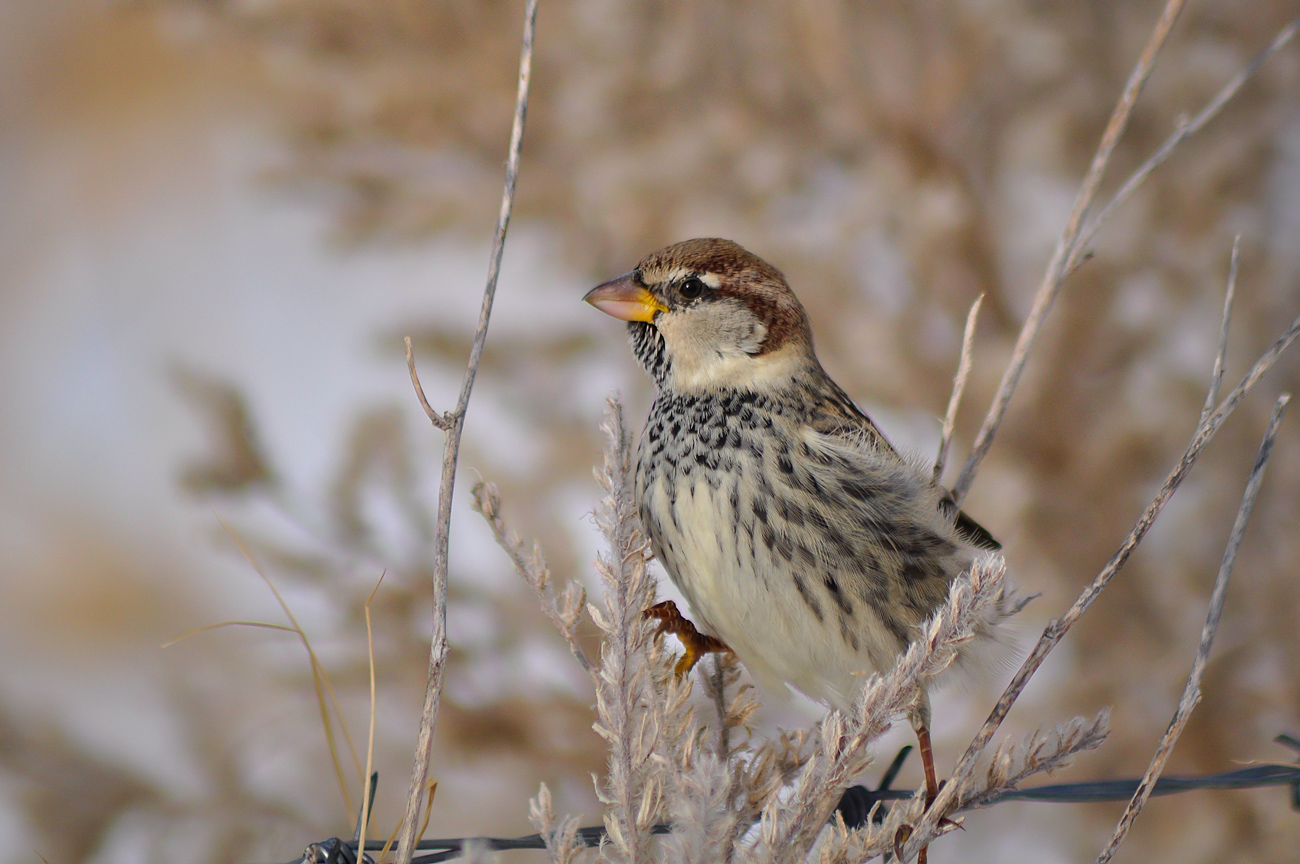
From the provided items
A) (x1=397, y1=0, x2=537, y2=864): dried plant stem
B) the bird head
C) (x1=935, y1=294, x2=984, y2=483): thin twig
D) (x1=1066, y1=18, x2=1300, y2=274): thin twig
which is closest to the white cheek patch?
the bird head

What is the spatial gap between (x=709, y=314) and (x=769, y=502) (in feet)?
0.98

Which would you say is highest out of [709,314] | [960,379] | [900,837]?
[709,314]

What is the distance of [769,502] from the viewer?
1.10m

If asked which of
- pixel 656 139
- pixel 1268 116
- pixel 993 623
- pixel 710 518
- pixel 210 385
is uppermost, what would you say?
pixel 656 139

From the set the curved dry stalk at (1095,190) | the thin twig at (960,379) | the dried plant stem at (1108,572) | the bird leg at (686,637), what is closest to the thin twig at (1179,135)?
the curved dry stalk at (1095,190)

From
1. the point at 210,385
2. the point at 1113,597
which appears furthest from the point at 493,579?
the point at 1113,597

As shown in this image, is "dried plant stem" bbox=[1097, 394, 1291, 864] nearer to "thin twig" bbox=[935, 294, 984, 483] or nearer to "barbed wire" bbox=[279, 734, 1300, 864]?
"barbed wire" bbox=[279, 734, 1300, 864]

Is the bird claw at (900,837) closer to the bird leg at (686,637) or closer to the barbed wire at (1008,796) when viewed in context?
the barbed wire at (1008,796)

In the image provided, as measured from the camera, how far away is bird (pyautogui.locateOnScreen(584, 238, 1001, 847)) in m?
1.08

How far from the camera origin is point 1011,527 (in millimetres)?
2361

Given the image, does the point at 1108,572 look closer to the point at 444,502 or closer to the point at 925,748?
the point at 925,748

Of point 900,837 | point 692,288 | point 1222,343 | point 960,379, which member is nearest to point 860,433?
point 960,379

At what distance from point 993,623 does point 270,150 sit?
2.93 m

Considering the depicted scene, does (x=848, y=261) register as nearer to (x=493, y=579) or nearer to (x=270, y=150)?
(x=493, y=579)
